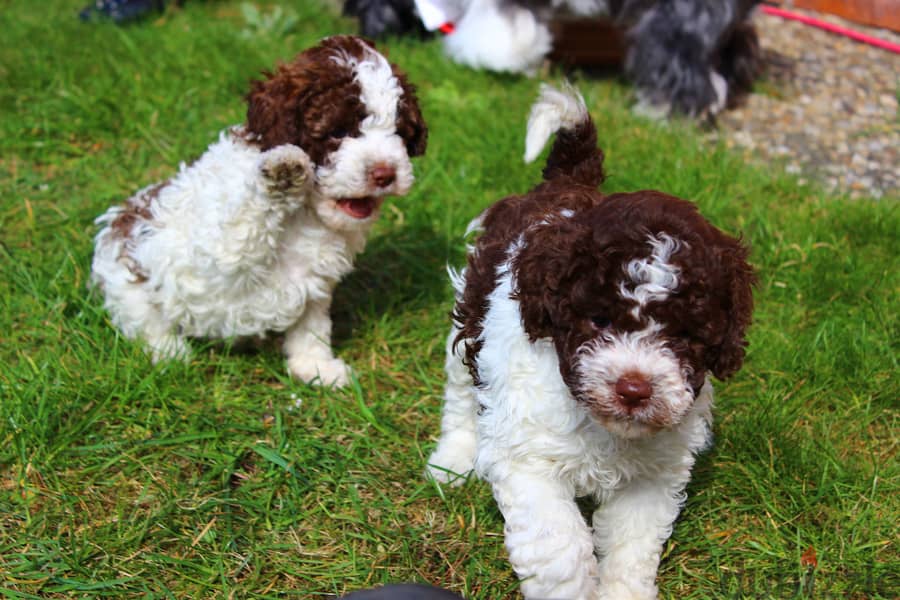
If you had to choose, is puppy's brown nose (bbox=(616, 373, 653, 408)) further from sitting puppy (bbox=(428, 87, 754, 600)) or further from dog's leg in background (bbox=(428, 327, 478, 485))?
dog's leg in background (bbox=(428, 327, 478, 485))

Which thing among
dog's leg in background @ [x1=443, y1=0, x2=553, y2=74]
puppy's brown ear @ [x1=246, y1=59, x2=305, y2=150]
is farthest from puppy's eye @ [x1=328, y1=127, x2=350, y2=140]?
dog's leg in background @ [x1=443, y1=0, x2=553, y2=74]

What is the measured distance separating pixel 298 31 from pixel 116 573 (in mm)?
4687

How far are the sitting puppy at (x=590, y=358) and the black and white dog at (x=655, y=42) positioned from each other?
2.88 metres

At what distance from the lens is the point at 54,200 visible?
15.2ft

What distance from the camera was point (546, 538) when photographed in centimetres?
231

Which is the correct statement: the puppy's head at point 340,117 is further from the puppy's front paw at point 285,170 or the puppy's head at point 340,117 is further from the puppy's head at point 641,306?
the puppy's head at point 641,306

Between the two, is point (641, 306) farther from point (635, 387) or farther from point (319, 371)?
point (319, 371)

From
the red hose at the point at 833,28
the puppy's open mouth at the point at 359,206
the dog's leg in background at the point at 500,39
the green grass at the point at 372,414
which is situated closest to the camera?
the green grass at the point at 372,414

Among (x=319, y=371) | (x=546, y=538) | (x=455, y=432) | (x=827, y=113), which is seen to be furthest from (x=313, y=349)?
(x=827, y=113)

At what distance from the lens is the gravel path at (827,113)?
5.13m

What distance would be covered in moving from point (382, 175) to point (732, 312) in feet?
4.66

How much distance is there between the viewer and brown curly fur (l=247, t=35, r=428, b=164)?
10.2 feet

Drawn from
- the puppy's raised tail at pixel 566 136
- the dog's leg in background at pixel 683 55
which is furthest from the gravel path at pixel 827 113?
the puppy's raised tail at pixel 566 136

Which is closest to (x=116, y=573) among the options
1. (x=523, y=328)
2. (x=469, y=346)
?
(x=469, y=346)
